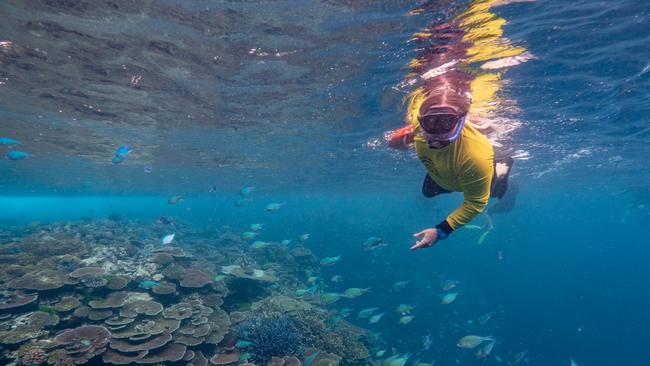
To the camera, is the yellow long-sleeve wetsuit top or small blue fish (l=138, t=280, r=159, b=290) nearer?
the yellow long-sleeve wetsuit top

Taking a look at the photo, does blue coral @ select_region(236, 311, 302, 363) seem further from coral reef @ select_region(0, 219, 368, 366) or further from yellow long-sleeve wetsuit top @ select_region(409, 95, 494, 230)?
yellow long-sleeve wetsuit top @ select_region(409, 95, 494, 230)

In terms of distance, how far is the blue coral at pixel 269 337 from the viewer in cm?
939

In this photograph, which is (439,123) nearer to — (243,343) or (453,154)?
(453,154)

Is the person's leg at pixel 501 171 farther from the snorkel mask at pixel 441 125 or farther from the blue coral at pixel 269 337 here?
the blue coral at pixel 269 337

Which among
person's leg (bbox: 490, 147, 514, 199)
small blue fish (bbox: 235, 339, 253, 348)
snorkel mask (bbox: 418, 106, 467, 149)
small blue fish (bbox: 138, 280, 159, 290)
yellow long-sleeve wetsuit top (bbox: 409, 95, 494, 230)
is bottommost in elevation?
small blue fish (bbox: 235, 339, 253, 348)

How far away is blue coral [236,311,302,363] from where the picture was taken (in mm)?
9391

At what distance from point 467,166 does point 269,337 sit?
26.3ft

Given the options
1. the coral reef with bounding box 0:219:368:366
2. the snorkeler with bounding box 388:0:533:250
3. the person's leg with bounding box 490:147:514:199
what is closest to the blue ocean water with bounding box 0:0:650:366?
the snorkeler with bounding box 388:0:533:250

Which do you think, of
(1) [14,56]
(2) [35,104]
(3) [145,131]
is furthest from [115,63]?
(3) [145,131]

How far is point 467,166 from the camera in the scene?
4.43 metres

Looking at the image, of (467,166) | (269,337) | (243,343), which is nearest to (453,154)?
(467,166)

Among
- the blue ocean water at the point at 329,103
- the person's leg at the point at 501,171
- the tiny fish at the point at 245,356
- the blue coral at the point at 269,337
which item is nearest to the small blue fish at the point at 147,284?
the blue coral at the point at 269,337

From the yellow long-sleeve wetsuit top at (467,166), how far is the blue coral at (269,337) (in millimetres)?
7212

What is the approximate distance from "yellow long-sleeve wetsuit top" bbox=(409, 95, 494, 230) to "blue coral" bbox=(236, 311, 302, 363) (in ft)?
23.7
